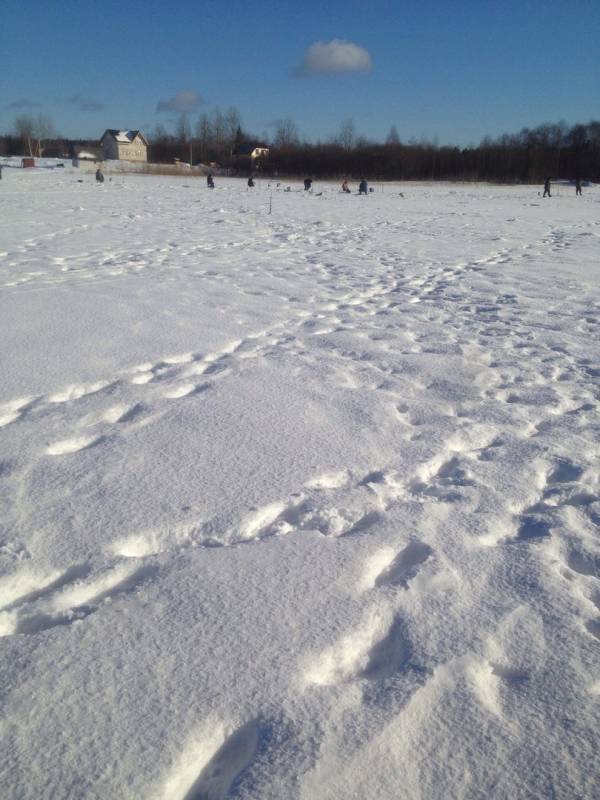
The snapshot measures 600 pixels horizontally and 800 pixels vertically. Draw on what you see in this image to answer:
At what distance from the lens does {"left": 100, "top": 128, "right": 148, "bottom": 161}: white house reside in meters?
90.3

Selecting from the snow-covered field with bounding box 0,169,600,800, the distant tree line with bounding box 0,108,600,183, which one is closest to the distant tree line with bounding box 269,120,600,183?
the distant tree line with bounding box 0,108,600,183

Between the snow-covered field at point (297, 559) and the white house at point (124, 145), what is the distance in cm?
9613

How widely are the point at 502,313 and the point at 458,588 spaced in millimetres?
4812

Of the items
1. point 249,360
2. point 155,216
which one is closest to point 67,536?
point 249,360

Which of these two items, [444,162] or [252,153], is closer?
[444,162]

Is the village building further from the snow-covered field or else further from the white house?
the snow-covered field

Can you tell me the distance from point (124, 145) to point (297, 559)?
101147 millimetres

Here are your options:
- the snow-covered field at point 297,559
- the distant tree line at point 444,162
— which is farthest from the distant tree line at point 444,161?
the snow-covered field at point 297,559

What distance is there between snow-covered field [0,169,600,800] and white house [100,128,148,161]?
96.1m

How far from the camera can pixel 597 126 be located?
291 feet

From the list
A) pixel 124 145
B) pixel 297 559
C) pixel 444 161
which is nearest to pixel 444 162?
pixel 444 161

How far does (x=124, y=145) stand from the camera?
9044 centimetres

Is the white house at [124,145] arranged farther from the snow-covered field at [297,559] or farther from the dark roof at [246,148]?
the snow-covered field at [297,559]

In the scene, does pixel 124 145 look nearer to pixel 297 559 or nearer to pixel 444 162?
pixel 444 162
